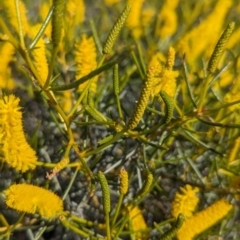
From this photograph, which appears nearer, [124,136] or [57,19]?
[57,19]

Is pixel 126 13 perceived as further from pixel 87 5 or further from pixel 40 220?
pixel 87 5

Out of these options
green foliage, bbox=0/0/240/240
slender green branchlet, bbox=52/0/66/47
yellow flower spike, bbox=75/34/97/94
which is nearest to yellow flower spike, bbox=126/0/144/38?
green foliage, bbox=0/0/240/240

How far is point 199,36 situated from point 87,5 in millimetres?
597

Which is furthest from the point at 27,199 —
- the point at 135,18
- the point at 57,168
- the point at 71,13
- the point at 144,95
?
the point at 135,18

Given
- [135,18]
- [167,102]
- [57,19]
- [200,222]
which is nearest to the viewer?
[57,19]

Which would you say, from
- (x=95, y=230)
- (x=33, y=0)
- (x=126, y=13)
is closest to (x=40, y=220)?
(x=95, y=230)

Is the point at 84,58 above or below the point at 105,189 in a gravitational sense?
above

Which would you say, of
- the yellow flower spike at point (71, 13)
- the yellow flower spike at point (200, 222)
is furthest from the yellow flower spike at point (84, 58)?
the yellow flower spike at point (200, 222)

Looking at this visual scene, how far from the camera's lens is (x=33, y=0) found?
132 cm

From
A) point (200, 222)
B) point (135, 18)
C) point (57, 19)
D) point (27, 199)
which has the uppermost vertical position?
point (135, 18)

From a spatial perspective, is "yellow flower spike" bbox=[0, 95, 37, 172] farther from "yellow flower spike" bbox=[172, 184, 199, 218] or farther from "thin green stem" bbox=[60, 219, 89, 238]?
"yellow flower spike" bbox=[172, 184, 199, 218]

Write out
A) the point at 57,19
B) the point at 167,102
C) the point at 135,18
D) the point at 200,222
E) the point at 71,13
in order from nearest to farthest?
the point at 57,19 < the point at 167,102 < the point at 200,222 < the point at 71,13 < the point at 135,18

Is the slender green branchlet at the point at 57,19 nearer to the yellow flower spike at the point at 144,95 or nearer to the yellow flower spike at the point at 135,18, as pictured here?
the yellow flower spike at the point at 144,95

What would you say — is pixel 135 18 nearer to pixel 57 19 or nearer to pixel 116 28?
pixel 116 28
